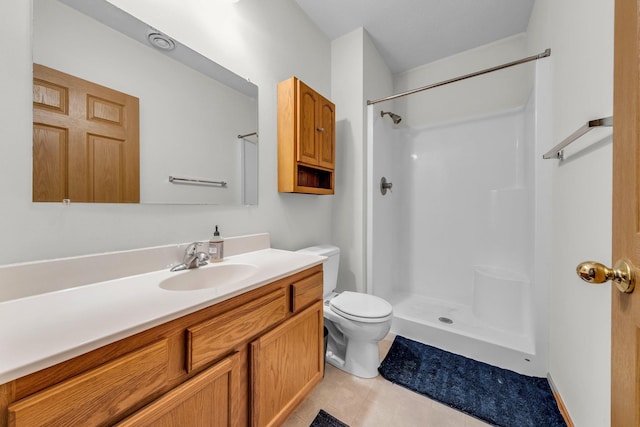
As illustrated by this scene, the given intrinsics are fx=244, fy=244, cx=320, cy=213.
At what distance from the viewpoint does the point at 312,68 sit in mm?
1970

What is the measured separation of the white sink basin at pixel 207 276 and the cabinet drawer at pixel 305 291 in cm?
21

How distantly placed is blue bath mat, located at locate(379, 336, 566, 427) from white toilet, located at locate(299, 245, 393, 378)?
156 millimetres

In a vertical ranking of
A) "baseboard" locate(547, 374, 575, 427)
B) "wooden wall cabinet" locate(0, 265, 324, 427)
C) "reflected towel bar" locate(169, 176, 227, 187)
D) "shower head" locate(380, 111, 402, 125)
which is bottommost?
"baseboard" locate(547, 374, 575, 427)

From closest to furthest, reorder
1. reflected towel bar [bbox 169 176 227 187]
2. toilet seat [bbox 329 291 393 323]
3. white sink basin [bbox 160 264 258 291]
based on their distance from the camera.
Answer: white sink basin [bbox 160 264 258 291] → reflected towel bar [bbox 169 176 227 187] → toilet seat [bbox 329 291 393 323]

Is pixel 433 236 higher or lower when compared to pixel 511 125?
lower

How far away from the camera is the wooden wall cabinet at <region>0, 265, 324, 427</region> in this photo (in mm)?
478

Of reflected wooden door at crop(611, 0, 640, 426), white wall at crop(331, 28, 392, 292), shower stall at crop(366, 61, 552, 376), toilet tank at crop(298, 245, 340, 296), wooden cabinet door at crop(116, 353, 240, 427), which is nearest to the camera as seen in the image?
reflected wooden door at crop(611, 0, 640, 426)

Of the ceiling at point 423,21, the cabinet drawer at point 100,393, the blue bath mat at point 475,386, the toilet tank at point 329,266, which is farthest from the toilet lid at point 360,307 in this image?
the ceiling at point 423,21

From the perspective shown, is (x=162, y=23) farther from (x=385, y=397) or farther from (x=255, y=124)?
(x=385, y=397)

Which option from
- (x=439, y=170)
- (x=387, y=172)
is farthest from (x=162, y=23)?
(x=439, y=170)

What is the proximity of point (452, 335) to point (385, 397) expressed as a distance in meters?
0.71

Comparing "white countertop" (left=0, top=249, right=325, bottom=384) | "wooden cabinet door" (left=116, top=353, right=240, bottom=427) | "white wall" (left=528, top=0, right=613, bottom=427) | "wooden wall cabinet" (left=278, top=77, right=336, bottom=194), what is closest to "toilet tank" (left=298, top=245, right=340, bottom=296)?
"wooden wall cabinet" (left=278, top=77, right=336, bottom=194)

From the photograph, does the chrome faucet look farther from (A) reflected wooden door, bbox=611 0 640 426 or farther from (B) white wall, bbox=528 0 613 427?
(B) white wall, bbox=528 0 613 427

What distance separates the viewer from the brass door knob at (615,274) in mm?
446
